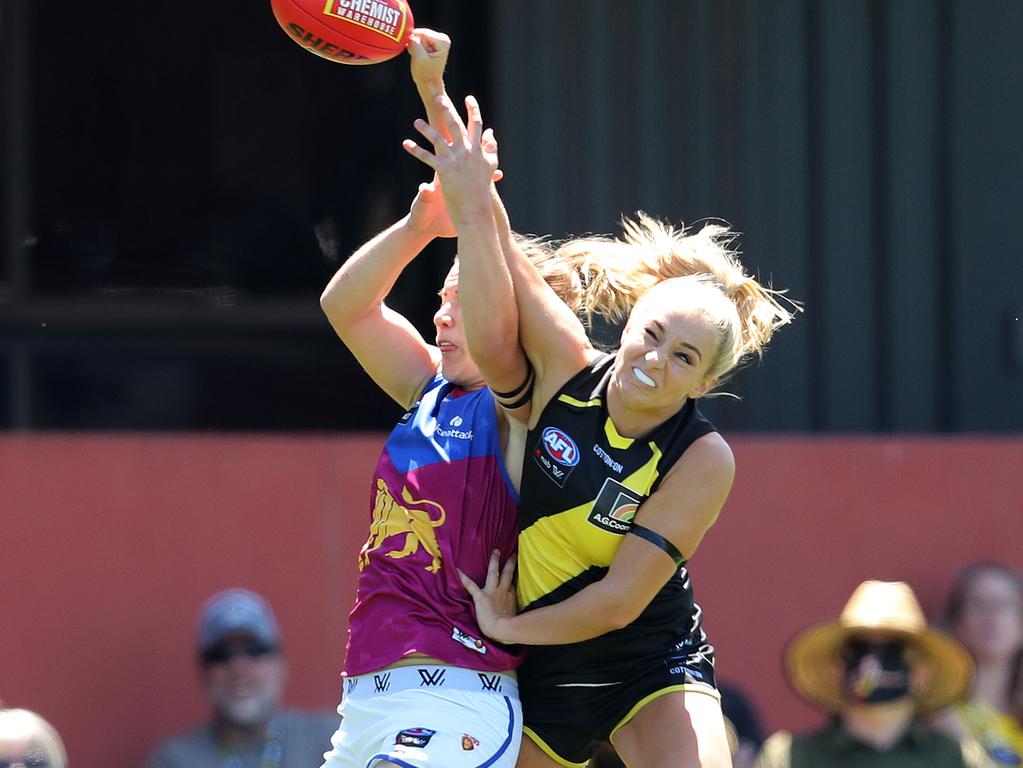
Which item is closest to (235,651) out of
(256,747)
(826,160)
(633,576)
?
(256,747)

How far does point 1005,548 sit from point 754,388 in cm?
98

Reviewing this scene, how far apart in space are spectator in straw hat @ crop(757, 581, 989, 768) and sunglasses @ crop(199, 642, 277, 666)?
1.44m

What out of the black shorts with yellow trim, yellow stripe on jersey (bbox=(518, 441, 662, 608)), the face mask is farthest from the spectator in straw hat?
yellow stripe on jersey (bbox=(518, 441, 662, 608))

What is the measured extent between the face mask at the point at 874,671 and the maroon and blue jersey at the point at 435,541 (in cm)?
192

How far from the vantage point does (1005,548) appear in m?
6.39

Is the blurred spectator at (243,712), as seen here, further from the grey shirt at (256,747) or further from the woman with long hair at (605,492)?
the woman with long hair at (605,492)

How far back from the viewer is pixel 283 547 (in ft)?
20.1

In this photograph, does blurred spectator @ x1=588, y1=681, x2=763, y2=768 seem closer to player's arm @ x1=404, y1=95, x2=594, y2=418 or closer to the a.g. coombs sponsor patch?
the a.g. coombs sponsor patch

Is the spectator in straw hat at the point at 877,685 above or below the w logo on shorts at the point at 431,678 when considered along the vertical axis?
below

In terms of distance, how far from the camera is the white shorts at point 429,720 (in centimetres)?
365

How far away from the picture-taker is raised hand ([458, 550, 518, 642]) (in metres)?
3.77

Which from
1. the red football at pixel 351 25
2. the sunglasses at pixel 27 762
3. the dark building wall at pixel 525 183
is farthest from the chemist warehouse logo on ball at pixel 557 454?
the dark building wall at pixel 525 183

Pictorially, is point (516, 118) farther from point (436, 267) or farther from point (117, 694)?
point (117, 694)

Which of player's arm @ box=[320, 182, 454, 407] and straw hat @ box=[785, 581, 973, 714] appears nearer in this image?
player's arm @ box=[320, 182, 454, 407]
